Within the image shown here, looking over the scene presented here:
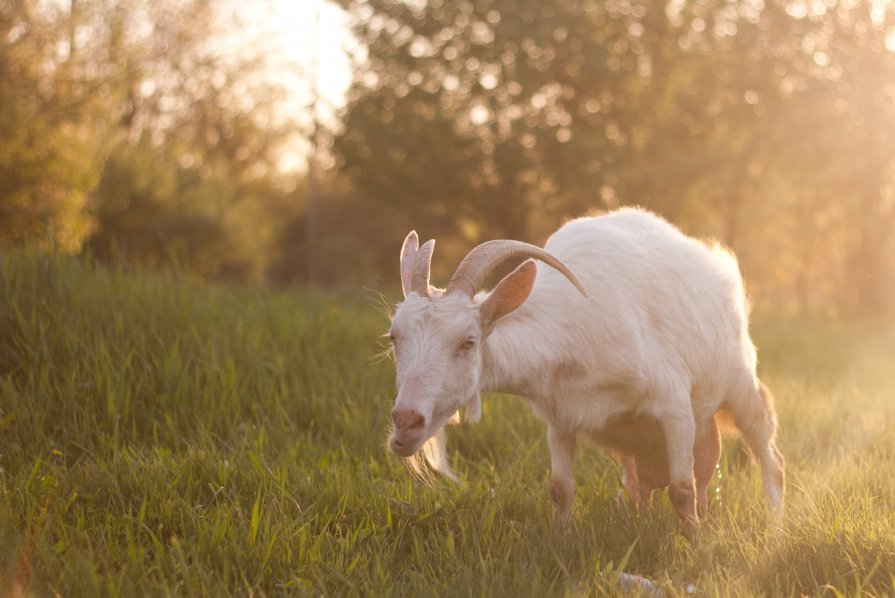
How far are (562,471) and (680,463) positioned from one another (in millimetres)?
615

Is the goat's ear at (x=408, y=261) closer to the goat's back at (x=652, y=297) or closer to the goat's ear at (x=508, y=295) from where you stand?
the goat's ear at (x=508, y=295)

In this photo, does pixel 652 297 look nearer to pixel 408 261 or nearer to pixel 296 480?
pixel 408 261

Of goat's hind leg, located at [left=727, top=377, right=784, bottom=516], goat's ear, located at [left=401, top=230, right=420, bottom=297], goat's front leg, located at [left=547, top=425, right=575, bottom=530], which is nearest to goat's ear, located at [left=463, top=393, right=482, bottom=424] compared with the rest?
goat's ear, located at [left=401, top=230, right=420, bottom=297]

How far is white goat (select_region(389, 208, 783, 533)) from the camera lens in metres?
3.89

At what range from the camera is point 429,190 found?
979 inches

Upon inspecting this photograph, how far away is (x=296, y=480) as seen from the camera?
481 cm

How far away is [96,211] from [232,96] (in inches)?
575

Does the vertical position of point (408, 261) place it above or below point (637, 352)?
above

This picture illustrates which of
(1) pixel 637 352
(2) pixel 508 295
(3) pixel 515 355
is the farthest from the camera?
(1) pixel 637 352

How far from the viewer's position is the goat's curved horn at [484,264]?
13.1ft

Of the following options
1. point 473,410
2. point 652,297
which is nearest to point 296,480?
point 473,410

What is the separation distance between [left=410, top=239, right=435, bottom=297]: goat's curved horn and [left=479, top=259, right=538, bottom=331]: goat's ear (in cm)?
28

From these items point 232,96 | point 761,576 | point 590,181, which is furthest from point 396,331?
point 232,96

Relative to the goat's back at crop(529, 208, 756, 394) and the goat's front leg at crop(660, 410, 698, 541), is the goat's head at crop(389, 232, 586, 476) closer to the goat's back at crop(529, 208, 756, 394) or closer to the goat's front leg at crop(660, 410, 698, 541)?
the goat's back at crop(529, 208, 756, 394)
